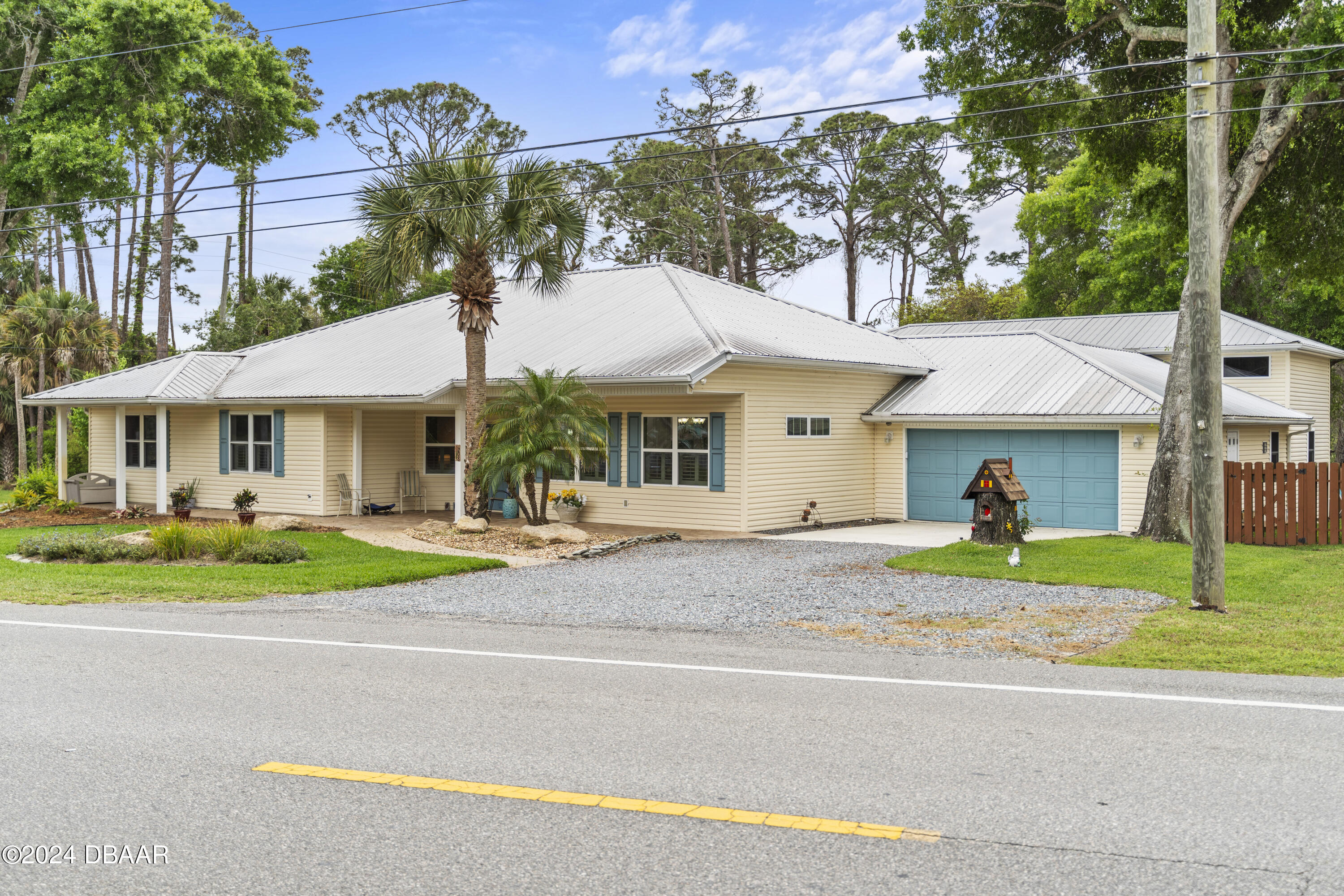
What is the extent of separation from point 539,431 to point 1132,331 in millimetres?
22281

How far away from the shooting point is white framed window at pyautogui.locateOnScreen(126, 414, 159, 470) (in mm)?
27109

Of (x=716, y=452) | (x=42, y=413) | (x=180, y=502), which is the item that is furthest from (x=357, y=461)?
(x=42, y=413)

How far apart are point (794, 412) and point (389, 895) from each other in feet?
58.5

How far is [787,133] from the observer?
43.9 metres

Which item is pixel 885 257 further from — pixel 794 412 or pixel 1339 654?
pixel 1339 654

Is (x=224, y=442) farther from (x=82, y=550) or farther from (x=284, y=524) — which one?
(x=82, y=550)

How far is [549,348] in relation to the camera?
74.5 ft

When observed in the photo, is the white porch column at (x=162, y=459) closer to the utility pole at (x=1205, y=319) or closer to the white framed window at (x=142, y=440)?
the white framed window at (x=142, y=440)

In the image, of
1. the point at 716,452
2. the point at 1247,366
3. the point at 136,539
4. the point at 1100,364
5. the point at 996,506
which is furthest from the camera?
the point at 1247,366

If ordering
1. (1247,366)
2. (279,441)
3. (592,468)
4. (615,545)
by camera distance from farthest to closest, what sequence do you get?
1. (1247,366)
2. (279,441)
3. (592,468)
4. (615,545)

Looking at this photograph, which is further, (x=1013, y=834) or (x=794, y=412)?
(x=794, y=412)

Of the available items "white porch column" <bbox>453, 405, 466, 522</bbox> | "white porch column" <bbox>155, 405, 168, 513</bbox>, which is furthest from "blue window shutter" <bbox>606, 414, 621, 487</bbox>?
"white porch column" <bbox>155, 405, 168, 513</bbox>

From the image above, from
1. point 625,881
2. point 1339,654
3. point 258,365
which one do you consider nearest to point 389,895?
point 625,881

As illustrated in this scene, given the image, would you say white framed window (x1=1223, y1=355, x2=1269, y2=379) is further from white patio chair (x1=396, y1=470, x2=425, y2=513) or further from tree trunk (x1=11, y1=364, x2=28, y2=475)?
tree trunk (x1=11, y1=364, x2=28, y2=475)
